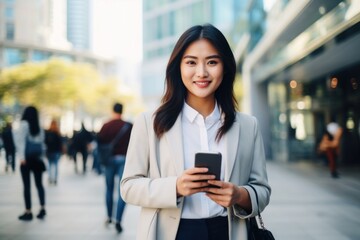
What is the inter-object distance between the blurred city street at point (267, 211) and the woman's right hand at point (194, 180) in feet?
13.6

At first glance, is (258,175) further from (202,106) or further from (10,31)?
(10,31)

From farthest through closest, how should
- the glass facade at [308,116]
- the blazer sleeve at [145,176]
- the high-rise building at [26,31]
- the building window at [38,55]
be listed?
the building window at [38,55], the high-rise building at [26,31], the glass facade at [308,116], the blazer sleeve at [145,176]

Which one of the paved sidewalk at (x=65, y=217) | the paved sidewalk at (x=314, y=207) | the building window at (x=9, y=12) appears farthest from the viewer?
the building window at (x=9, y=12)

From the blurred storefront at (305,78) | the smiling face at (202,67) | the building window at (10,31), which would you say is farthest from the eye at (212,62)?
the building window at (10,31)

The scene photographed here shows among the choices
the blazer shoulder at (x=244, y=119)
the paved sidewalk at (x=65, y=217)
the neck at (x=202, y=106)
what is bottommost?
the paved sidewalk at (x=65, y=217)

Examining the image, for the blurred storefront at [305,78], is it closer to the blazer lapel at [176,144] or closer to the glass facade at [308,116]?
the glass facade at [308,116]

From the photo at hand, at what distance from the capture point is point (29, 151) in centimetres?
623

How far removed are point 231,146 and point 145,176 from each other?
0.45 m

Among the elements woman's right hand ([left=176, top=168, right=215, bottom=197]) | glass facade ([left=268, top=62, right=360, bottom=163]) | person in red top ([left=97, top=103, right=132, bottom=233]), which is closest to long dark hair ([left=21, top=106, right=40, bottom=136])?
person in red top ([left=97, top=103, right=132, bottom=233])

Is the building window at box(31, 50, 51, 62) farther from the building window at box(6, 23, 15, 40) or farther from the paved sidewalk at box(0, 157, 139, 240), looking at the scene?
the paved sidewalk at box(0, 157, 139, 240)

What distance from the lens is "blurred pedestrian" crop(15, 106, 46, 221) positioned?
6191mm

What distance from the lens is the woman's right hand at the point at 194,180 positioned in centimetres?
140

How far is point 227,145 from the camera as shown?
5.64ft

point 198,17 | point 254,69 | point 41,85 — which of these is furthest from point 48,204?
point 198,17
